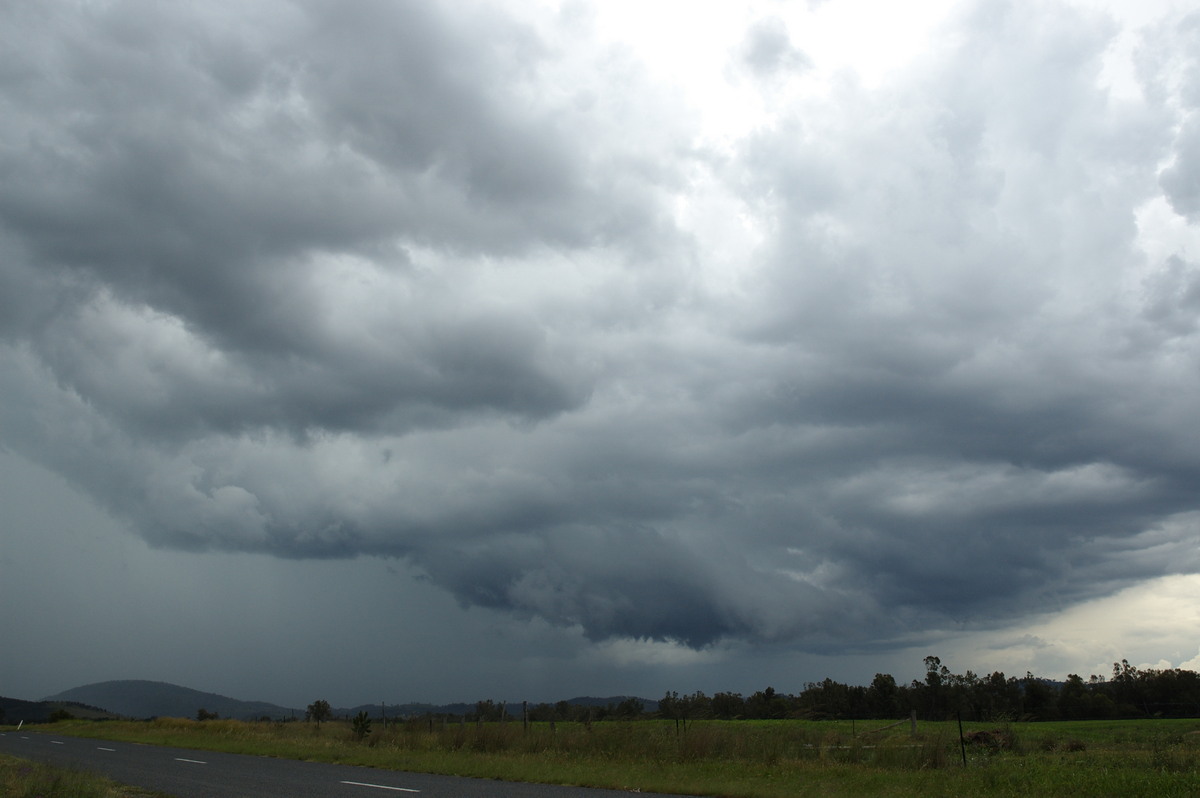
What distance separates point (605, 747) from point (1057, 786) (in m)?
16.4

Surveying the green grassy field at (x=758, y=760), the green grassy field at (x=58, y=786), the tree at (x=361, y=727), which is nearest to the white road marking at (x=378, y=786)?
the green grassy field at (x=58, y=786)

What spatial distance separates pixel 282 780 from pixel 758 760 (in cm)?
1582

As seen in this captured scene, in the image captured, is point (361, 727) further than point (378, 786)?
Yes

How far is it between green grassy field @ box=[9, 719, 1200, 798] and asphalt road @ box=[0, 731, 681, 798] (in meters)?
2.36

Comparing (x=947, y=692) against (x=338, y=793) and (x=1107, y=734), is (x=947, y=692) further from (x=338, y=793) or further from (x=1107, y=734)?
(x=338, y=793)

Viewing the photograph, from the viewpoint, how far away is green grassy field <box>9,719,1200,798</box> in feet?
73.0

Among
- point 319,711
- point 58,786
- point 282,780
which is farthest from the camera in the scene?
point 319,711

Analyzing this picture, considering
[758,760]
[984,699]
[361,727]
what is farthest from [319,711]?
[984,699]

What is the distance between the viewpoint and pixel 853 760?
29.6 metres

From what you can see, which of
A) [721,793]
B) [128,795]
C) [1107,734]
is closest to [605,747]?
[721,793]

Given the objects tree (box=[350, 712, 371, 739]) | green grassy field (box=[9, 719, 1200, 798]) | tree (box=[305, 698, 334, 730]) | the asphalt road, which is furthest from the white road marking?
tree (box=[305, 698, 334, 730])

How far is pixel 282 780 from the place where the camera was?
23.0 m

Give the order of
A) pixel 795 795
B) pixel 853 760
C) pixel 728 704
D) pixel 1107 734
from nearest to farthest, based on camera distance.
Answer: pixel 795 795
pixel 853 760
pixel 1107 734
pixel 728 704

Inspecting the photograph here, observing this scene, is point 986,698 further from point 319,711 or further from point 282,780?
point 282,780
